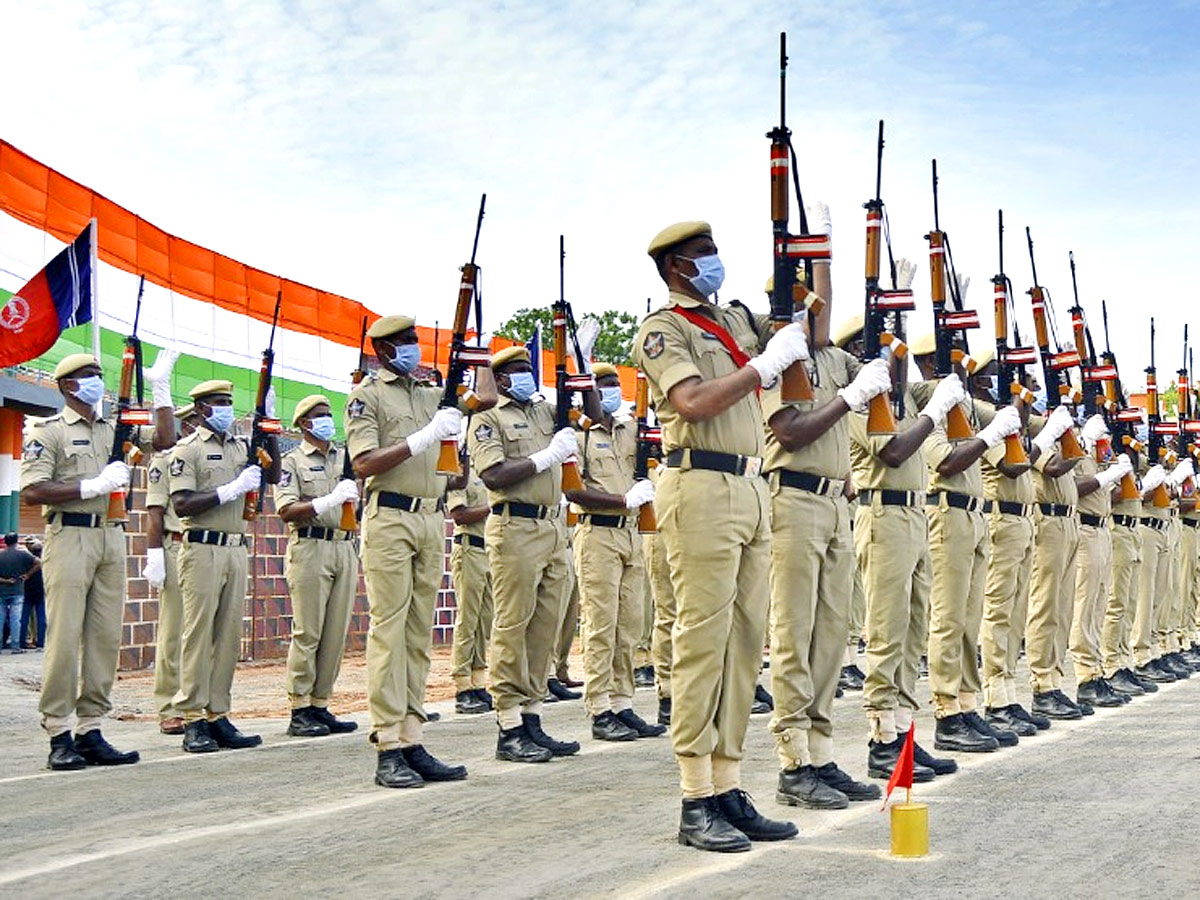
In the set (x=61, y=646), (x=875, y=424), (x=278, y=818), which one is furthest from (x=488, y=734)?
(x=875, y=424)

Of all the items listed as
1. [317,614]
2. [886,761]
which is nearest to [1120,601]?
[886,761]

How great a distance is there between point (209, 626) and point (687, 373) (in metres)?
4.95

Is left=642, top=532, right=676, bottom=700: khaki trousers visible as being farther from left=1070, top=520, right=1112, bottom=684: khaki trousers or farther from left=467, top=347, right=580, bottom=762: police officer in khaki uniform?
left=1070, top=520, right=1112, bottom=684: khaki trousers

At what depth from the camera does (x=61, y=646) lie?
312 inches

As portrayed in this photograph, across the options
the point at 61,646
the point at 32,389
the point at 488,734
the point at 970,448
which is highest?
the point at 32,389

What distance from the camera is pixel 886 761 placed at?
673 centimetres

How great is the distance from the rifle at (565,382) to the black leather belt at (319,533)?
79.9 inches

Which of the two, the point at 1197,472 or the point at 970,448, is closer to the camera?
the point at 970,448

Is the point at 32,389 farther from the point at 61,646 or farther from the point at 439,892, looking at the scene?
the point at 439,892

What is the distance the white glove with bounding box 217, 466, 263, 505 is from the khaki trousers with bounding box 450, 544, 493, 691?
2.49 metres

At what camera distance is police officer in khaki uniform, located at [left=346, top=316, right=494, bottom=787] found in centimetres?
686

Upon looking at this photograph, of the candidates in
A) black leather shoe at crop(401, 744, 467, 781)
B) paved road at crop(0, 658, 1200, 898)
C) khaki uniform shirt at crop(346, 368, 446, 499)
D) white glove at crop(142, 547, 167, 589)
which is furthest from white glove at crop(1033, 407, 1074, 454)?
white glove at crop(142, 547, 167, 589)

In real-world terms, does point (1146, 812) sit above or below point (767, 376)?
below

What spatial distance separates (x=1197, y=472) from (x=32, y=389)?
13.2 meters
